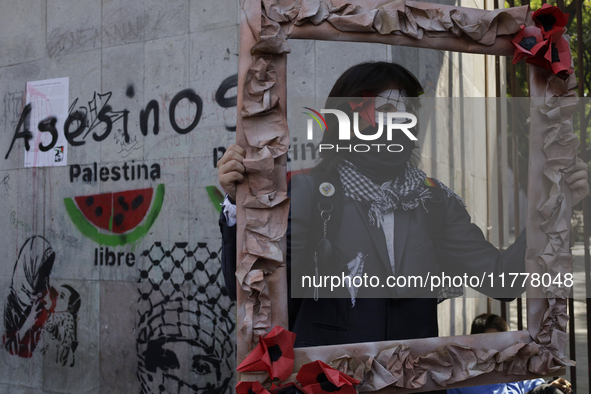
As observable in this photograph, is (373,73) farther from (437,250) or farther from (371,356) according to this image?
(371,356)

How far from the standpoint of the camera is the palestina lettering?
363cm

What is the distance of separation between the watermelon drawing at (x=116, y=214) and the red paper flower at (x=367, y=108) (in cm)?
233

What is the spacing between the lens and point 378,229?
1554 mm

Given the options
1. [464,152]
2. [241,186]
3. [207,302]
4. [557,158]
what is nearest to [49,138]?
[207,302]

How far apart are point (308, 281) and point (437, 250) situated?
0.45 metres

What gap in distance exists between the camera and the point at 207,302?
3.41 m

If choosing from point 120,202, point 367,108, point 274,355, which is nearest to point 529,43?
point 367,108

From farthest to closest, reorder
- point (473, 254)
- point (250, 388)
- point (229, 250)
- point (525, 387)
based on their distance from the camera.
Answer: point (525, 387), point (473, 254), point (229, 250), point (250, 388)

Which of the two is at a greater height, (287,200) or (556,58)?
(556,58)

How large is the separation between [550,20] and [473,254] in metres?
0.87

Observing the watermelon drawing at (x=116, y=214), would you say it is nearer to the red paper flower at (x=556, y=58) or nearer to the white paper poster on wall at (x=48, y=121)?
the white paper poster on wall at (x=48, y=121)

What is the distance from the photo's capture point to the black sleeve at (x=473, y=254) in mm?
1637

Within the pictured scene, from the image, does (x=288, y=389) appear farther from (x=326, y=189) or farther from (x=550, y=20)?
(x=550, y=20)

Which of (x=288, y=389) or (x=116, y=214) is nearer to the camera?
(x=288, y=389)
